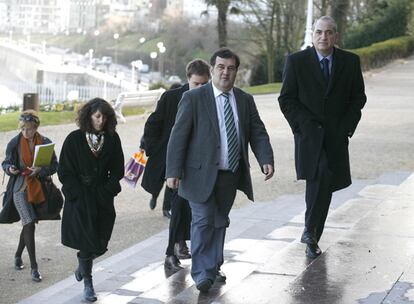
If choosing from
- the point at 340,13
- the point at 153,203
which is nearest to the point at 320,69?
the point at 153,203

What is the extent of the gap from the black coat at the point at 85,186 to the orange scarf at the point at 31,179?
1.54 meters

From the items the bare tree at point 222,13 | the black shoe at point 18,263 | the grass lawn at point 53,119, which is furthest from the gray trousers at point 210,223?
the bare tree at point 222,13

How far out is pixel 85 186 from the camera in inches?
279

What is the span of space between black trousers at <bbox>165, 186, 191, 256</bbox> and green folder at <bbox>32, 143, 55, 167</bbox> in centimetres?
136

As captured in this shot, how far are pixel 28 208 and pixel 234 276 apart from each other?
243cm

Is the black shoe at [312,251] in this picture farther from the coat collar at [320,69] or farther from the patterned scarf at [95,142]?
the patterned scarf at [95,142]

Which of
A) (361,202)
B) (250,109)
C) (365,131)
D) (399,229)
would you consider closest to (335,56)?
(250,109)

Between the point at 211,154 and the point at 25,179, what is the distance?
291 cm

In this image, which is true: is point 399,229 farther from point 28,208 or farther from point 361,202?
point 28,208

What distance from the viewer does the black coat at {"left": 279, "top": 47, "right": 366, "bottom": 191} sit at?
23.2 ft

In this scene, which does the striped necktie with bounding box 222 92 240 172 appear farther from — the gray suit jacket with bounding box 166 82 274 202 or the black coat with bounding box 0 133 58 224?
the black coat with bounding box 0 133 58 224

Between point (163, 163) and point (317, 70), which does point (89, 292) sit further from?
point (317, 70)

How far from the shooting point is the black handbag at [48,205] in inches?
341

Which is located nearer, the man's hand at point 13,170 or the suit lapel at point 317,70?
the suit lapel at point 317,70
